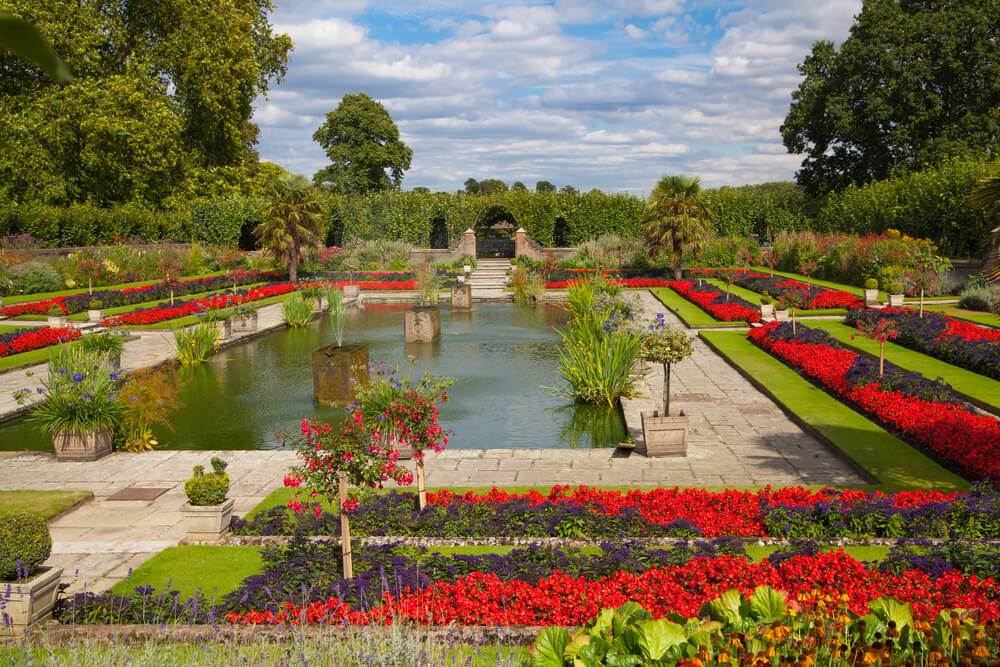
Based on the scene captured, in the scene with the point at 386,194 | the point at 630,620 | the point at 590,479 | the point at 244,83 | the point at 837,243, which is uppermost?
the point at 244,83

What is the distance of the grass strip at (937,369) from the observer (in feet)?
33.7

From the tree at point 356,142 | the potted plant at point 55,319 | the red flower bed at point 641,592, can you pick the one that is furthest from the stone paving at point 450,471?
the tree at point 356,142

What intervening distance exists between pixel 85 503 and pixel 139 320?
12.5 m

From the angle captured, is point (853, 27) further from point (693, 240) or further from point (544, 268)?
point (544, 268)

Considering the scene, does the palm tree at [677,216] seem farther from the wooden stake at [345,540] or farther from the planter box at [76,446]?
the wooden stake at [345,540]

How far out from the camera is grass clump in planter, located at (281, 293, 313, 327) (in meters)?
19.4

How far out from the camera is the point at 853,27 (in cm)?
3819

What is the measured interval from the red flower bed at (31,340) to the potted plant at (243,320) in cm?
357

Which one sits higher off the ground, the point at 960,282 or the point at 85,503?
the point at 960,282

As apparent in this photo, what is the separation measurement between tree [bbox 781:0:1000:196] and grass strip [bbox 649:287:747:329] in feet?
63.0

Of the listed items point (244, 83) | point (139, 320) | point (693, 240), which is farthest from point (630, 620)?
point (244, 83)

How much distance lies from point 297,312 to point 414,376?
7836 millimetres

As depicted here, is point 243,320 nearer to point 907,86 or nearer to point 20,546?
point 20,546

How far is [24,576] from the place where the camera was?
15.5 feet
